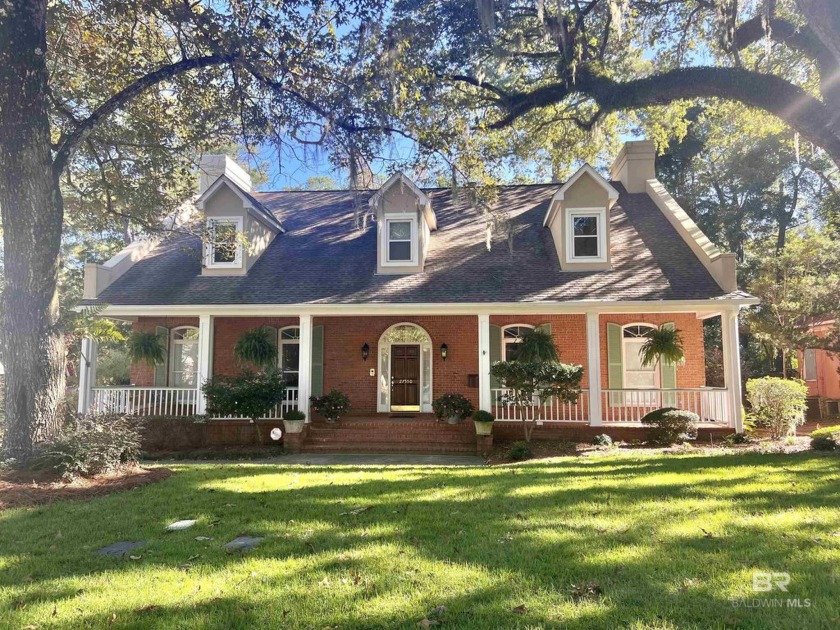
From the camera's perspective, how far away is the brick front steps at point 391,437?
11688 millimetres

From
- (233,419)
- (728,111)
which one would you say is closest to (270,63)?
(233,419)

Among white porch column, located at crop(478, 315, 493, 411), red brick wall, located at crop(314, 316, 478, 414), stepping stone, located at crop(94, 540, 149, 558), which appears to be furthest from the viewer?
red brick wall, located at crop(314, 316, 478, 414)

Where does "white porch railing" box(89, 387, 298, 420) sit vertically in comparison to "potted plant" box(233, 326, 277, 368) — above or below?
below

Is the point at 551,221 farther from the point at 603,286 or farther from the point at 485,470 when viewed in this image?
the point at 485,470

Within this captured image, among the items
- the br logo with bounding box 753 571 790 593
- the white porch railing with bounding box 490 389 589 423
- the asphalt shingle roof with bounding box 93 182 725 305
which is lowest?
the br logo with bounding box 753 571 790 593

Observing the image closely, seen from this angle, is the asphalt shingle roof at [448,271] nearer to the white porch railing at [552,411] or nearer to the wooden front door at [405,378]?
the wooden front door at [405,378]

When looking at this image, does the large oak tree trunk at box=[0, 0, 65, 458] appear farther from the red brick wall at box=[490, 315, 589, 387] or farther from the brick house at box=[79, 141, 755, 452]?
the red brick wall at box=[490, 315, 589, 387]

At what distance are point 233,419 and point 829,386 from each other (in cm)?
2300

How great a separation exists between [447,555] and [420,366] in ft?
33.7

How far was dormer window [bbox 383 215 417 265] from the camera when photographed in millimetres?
13523

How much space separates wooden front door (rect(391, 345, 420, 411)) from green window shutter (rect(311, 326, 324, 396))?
1.97 metres

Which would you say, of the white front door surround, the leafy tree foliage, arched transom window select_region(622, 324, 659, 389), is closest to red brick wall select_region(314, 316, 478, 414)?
the white front door surround

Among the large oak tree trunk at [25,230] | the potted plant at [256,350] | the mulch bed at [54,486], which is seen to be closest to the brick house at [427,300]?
the potted plant at [256,350]

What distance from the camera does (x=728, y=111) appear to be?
15727mm
